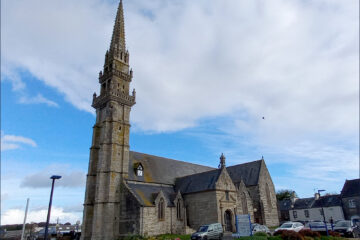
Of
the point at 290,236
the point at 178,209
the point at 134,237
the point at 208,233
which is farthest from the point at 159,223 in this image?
the point at 290,236

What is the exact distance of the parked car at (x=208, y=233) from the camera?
75.0 ft

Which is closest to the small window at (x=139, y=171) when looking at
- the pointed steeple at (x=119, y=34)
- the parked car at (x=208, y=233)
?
the parked car at (x=208, y=233)

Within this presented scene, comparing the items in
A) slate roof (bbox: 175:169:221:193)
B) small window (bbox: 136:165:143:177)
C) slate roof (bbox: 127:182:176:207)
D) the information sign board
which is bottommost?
the information sign board

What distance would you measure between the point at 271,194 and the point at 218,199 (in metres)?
14.7

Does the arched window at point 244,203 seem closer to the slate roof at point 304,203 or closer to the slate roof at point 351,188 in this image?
the slate roof at point 351,188

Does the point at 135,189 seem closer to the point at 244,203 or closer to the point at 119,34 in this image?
the point at 244,203

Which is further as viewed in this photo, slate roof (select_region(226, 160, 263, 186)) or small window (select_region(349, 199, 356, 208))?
small window (select_region(349, 199, 356, 208))

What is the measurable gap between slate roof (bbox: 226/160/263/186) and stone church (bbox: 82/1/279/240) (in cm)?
20

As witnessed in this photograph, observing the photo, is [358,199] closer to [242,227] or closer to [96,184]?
[242,227]

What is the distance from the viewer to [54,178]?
62.8ft

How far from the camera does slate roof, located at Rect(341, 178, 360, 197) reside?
148ft

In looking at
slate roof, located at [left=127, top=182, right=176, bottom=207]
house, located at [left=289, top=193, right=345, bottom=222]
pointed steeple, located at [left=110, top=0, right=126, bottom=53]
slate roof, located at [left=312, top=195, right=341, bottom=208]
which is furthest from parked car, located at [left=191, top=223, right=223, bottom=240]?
slate roof, located at [left=312, top=195, right=341, bottom=208]

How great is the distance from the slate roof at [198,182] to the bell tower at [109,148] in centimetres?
836

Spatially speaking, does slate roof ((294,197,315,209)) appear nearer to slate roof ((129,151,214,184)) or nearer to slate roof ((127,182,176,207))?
slate roof ((129,151,214,184))
